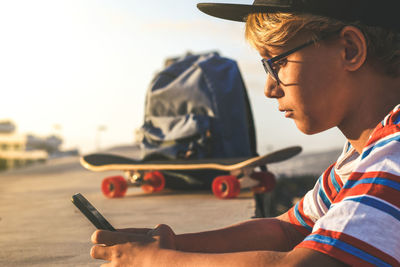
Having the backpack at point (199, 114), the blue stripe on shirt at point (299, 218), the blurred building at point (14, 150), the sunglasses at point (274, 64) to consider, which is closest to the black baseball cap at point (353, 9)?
the sunglasses at point (274, 64)

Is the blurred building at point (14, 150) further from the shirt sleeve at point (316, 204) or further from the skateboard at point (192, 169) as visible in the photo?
the shirt sleeve at point (316, 204)

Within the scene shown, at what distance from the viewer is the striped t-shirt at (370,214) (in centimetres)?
91

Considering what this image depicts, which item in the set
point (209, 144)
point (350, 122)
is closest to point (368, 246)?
point (350, 122)

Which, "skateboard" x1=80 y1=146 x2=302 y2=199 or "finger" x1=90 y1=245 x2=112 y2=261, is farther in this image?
"skateboard" x1=80 y1=146 x2=302 y2=199

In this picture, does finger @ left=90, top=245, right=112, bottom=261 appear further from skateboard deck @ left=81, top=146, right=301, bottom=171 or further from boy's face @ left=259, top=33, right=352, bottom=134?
skateboard deck @ left=81, top=146, right=301, bottom=171

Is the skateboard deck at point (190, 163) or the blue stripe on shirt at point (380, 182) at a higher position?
the blue stripe on shirt at point (380, 182)

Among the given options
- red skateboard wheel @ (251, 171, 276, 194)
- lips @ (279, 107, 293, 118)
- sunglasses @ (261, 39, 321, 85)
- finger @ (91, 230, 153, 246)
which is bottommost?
red skateboard wheel @ (251, 171, 276, 194)

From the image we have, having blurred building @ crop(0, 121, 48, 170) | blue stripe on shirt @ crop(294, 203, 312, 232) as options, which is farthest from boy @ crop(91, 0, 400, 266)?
blurred building @ crop(0, 121, 48, 170)

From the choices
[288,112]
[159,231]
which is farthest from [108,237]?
[288,112]

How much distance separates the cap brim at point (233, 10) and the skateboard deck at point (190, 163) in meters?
2.50

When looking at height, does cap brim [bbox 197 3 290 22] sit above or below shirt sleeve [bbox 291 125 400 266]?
above

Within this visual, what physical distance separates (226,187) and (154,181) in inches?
33.1

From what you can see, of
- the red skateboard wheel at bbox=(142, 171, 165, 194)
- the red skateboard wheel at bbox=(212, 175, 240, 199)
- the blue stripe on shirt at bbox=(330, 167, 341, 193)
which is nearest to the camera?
the blue stripe on shirt at bbox=(330, 167, 341, 193)

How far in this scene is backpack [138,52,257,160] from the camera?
4.41 m
